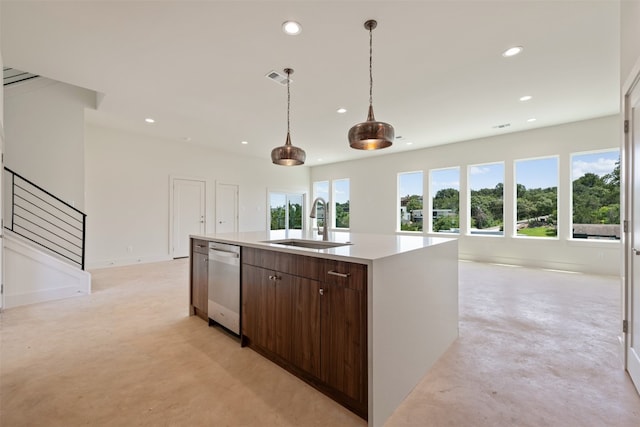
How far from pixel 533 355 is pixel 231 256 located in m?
2.63

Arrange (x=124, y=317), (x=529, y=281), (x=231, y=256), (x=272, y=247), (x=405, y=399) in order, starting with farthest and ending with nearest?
(x=529, y=281)
(x=124, y=317)
(x=231, y=256)
(x=272, y=247)
(x=405, y=399)

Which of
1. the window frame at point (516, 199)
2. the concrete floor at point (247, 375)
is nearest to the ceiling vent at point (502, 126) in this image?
the window frame at point (516, 199)

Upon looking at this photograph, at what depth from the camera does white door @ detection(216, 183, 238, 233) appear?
7.45 metres

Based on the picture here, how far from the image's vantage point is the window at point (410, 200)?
738 cm

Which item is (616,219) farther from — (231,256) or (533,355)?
(231,256)

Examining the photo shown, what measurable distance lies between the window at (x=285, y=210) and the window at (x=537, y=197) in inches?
249

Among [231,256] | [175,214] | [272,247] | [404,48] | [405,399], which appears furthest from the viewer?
[175,214]

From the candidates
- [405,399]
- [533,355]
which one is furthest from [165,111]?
[533,355]

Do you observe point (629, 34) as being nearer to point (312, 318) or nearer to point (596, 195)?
point (312, 318)

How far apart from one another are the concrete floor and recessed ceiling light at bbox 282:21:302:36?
2819 mm

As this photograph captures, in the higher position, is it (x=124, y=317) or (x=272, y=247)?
(x=272, y=247)

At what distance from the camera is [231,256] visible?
95.4 inches

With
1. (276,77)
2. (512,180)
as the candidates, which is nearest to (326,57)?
(276,77)

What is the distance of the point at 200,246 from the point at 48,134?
3.68 meters
